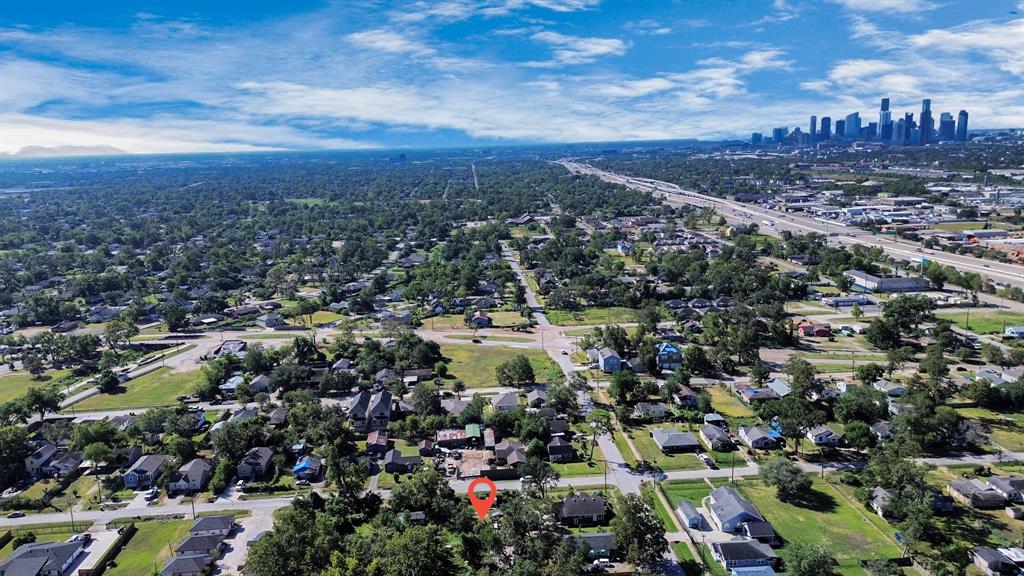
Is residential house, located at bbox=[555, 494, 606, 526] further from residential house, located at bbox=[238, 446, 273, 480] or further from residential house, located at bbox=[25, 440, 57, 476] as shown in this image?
residential house, located at bbox=[25, 440, 57, 476]

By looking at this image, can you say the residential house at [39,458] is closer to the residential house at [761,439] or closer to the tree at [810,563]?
the tree at [810,563]

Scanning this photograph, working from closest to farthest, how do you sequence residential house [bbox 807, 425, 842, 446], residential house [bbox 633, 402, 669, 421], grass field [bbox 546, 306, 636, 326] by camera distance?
residential house [bbox 807, 425, 842, 446] → residential house [bbox 633, 402, 669, 421] → grass field [bbox 546, 306, 636, 326]

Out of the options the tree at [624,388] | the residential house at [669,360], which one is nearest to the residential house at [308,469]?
the tree at [624,388]

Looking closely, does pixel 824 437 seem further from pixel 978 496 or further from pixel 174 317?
pixel 174 317

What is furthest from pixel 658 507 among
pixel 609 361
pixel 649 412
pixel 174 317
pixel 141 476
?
pixel 174 317

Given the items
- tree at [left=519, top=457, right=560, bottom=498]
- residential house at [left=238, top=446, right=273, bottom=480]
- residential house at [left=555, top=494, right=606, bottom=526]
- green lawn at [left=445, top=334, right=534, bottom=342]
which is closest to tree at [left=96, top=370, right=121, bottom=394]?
residential house at [left=238, top=446, right=273, bottom=480]

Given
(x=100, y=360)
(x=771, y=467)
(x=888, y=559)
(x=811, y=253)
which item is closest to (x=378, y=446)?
(x=771, y=467)
